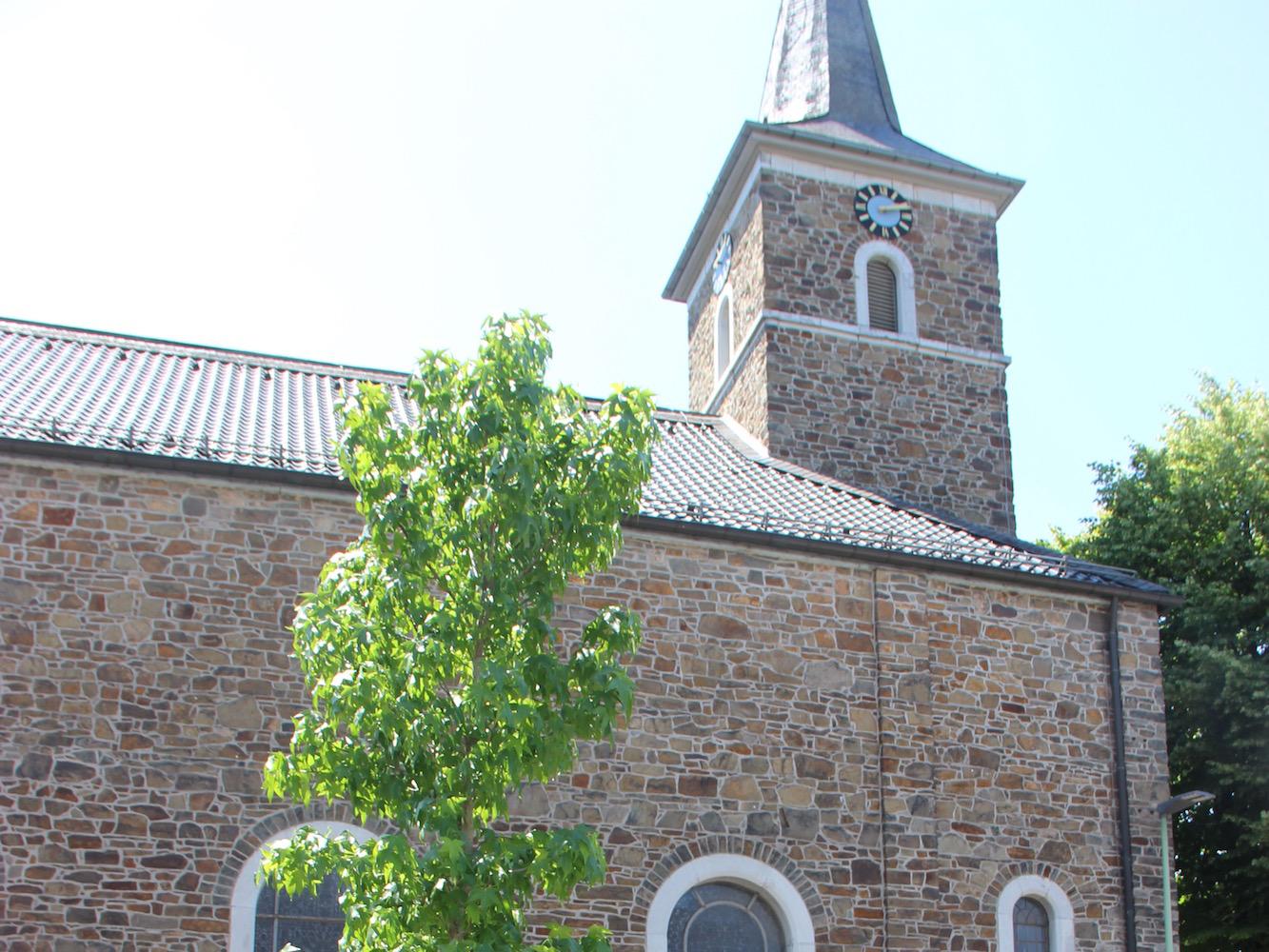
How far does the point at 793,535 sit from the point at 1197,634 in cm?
786

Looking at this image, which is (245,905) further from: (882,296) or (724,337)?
(882,296)

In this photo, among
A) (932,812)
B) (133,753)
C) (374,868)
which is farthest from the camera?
(932,812)

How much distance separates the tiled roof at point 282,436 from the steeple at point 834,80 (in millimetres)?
5430

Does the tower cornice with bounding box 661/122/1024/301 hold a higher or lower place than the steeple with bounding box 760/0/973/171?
lower

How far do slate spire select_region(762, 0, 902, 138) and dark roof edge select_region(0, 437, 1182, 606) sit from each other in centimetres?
849

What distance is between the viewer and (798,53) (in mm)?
23594

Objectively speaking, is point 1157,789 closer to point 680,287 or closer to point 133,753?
point 133,753

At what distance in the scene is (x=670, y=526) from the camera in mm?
14625

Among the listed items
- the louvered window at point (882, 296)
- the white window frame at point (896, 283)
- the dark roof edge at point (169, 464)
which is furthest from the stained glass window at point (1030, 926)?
the louvered window at point (882, 296)

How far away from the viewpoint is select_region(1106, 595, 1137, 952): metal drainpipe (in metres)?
14.7

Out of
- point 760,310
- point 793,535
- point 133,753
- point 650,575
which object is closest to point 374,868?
point 133,753

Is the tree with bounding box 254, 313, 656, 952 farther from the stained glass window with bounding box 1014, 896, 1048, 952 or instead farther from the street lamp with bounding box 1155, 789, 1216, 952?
the street lamp with bounding box 1155, 789, 1216, 952

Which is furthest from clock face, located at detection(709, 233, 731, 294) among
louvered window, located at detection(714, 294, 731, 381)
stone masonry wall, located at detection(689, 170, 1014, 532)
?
stone masonry wall, located at detection(689, 170, 1014, 532)

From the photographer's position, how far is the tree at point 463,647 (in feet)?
29.3
